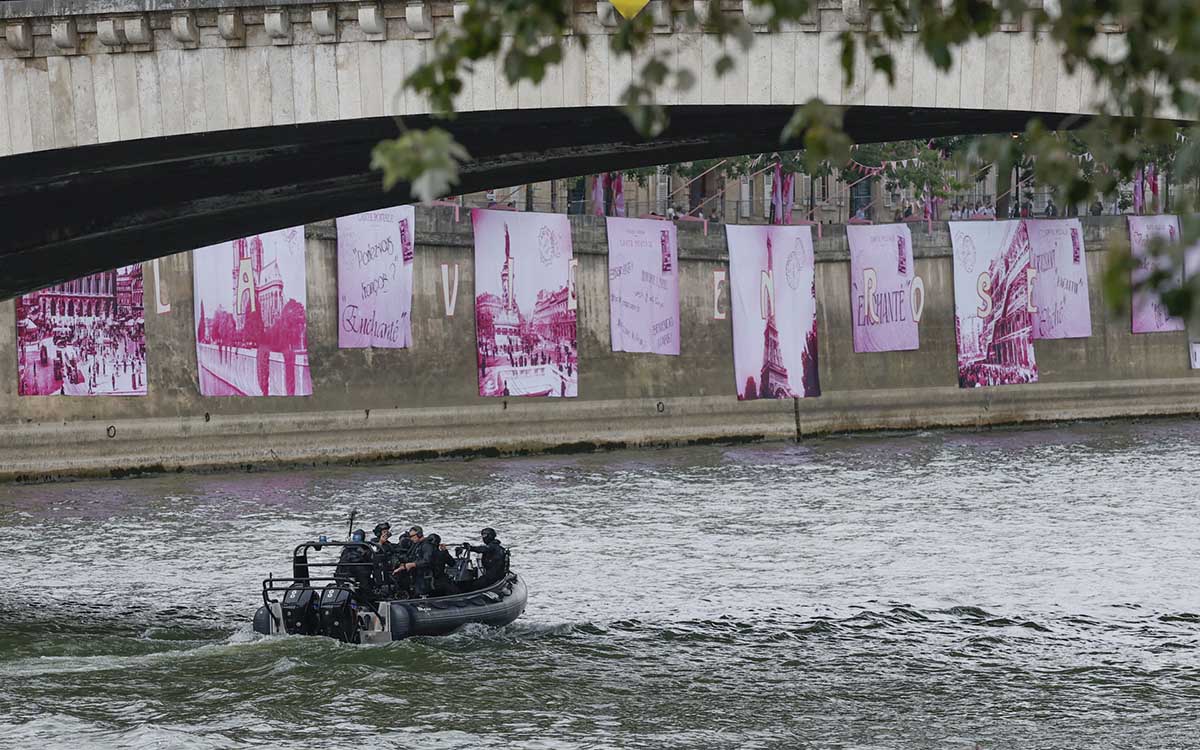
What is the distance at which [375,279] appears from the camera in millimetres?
52312

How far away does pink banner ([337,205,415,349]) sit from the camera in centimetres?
5191

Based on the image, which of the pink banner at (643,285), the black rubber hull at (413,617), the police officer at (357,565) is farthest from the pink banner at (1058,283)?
the police officer at (357,565)

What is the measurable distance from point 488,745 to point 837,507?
68.7 ft

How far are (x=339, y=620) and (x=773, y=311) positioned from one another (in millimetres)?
35074

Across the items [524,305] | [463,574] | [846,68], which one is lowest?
[463,574]

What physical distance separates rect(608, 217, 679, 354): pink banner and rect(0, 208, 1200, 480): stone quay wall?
0.45 metres

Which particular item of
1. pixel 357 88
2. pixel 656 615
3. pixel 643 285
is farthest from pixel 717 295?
pixel 357 88

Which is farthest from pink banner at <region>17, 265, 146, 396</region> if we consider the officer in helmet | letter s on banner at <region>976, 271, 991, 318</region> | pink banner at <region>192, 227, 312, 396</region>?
letter s on banner at <region>976, 271, 991, 318</region>

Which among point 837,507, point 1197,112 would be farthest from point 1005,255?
point 1197,112

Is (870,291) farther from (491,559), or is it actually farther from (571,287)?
(491,559)

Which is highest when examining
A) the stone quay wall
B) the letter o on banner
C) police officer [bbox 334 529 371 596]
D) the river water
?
the letter o on banner

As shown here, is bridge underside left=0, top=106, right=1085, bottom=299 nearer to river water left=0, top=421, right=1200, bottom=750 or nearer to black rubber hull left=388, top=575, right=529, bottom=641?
river water left=0, top=421, right=1200, bottom=750

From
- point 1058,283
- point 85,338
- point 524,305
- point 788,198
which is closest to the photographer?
point 85,338

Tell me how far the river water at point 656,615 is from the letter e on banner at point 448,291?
25.1ft
